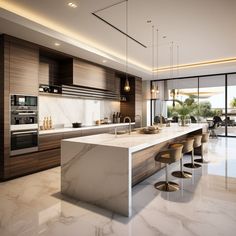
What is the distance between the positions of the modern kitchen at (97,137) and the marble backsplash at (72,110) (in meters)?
0.03

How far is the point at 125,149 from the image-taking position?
2.50 m

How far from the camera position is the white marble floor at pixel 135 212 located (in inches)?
87.7

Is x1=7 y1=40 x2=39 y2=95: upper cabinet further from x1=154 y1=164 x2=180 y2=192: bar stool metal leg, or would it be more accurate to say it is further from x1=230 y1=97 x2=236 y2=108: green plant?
x1=230 y1=97 x2=236 y2=108: green plant

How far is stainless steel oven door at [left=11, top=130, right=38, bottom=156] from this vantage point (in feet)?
13.1

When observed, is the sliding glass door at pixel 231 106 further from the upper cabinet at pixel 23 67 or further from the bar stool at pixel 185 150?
the upper cabinet at pixel 23 67

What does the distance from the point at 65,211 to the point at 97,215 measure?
45 cm

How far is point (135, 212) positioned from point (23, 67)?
3.54m

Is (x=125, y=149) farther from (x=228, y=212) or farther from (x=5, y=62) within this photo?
(x=5, y=62)

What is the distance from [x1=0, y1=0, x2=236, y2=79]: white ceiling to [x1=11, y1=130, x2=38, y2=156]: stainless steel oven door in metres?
1.96

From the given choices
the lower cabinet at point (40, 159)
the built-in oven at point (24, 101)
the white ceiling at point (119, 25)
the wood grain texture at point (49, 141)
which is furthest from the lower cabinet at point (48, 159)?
the white ceiling at point (119, 25)

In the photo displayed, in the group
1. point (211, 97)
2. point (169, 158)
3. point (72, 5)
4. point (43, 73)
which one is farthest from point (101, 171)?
point (211, 97)

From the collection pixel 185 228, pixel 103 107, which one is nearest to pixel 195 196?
pixel 185 228

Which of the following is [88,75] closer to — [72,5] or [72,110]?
[72,110]

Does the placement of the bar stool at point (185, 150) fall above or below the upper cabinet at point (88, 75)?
below
